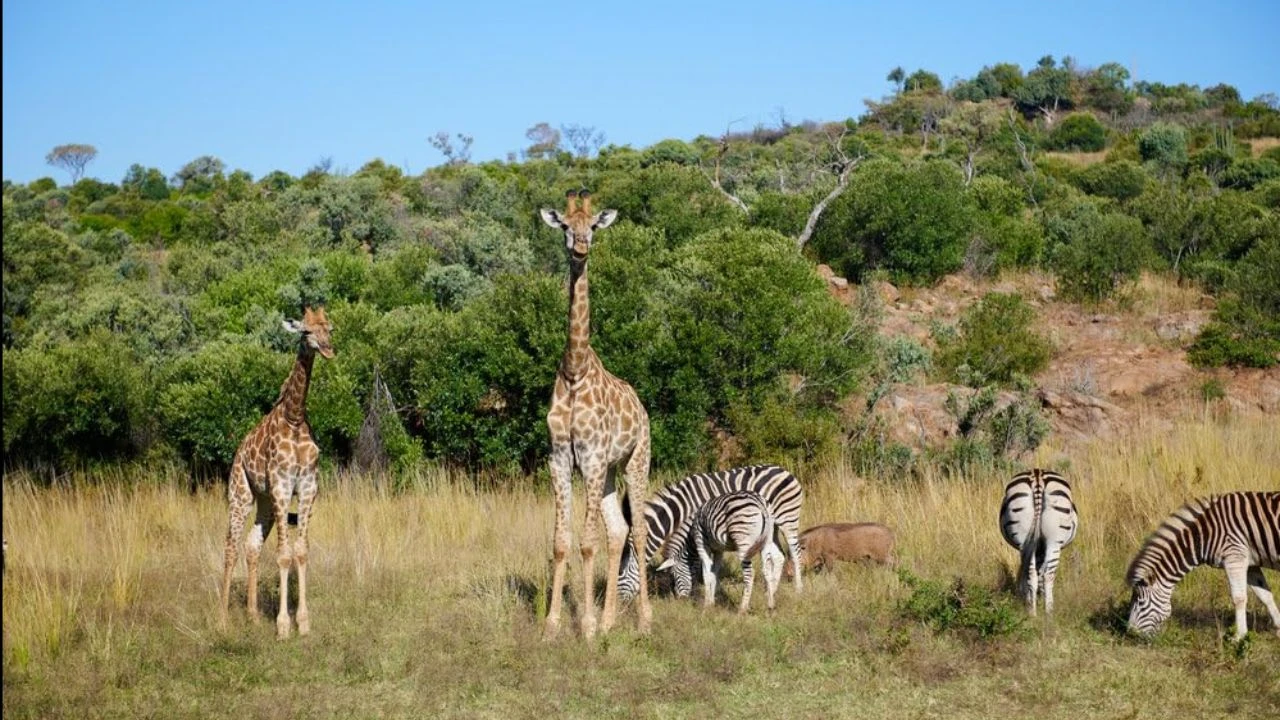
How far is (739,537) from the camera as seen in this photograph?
997cm

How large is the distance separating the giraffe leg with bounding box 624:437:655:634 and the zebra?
56 centimetres

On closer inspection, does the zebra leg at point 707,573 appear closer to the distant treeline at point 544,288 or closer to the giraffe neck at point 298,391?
the giraffe neck at point 298,391

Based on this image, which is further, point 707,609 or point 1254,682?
point 707,609

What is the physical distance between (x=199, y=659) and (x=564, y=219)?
4.23m

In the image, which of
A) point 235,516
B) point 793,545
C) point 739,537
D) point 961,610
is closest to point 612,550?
point 739,537

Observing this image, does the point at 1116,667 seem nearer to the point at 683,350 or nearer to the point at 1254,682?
the point at 1254,682

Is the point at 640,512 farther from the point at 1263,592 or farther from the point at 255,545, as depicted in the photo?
the point at 1263,592

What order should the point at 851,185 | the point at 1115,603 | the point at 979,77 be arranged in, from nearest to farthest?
the point at 1115,603
the point at 851,185
the point at 979,77

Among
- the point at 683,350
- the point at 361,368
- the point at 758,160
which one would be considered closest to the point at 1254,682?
the point at 683,350

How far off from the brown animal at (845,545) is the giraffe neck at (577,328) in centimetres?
324

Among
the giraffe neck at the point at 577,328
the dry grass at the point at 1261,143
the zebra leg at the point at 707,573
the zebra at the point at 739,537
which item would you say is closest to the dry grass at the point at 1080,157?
the dry grass at the point at 1261,143

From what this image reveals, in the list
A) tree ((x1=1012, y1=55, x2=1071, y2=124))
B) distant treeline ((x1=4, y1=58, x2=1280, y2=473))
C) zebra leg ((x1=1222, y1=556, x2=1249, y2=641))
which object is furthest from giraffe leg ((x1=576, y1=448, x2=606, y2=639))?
tree ((x1=1012, y1=55, x2=1071, y2=124))

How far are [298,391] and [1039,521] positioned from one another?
19.5 feet

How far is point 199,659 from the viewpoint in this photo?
9.16 meters
